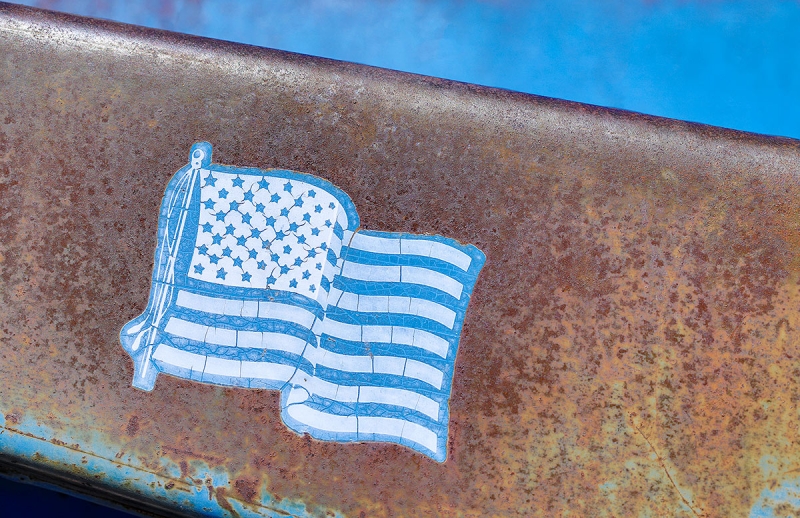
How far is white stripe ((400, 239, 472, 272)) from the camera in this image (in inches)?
94.9

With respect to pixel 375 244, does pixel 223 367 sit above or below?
below

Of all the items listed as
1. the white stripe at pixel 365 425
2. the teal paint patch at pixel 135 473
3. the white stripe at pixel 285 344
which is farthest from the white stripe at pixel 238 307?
the teal paint patch at pixel 135 473

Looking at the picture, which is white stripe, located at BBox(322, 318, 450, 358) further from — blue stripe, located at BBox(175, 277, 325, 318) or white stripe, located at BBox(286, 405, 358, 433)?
white stripe, located at BBox(286, 405, 358, 433)

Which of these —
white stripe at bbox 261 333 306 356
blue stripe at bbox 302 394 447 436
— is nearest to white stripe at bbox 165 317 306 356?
white stripe at bbox 261 333 306 356

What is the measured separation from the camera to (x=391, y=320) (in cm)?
238

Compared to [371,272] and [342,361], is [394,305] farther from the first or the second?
[342,361]

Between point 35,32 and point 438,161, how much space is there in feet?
7.41

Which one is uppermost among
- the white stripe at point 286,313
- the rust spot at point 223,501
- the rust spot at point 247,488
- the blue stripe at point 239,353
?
the white stripe at point 286,313

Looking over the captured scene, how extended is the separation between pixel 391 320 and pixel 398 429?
56 centimetres

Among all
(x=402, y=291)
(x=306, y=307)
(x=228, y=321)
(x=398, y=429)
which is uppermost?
(x=402, y=291)

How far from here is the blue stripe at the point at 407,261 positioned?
2.40 m

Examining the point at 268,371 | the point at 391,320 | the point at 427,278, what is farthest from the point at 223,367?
the point at 427,278

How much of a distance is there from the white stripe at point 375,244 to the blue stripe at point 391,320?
32 centimetres

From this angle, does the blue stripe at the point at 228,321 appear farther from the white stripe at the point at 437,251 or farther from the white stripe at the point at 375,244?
the white stripe at the point at 437,251
